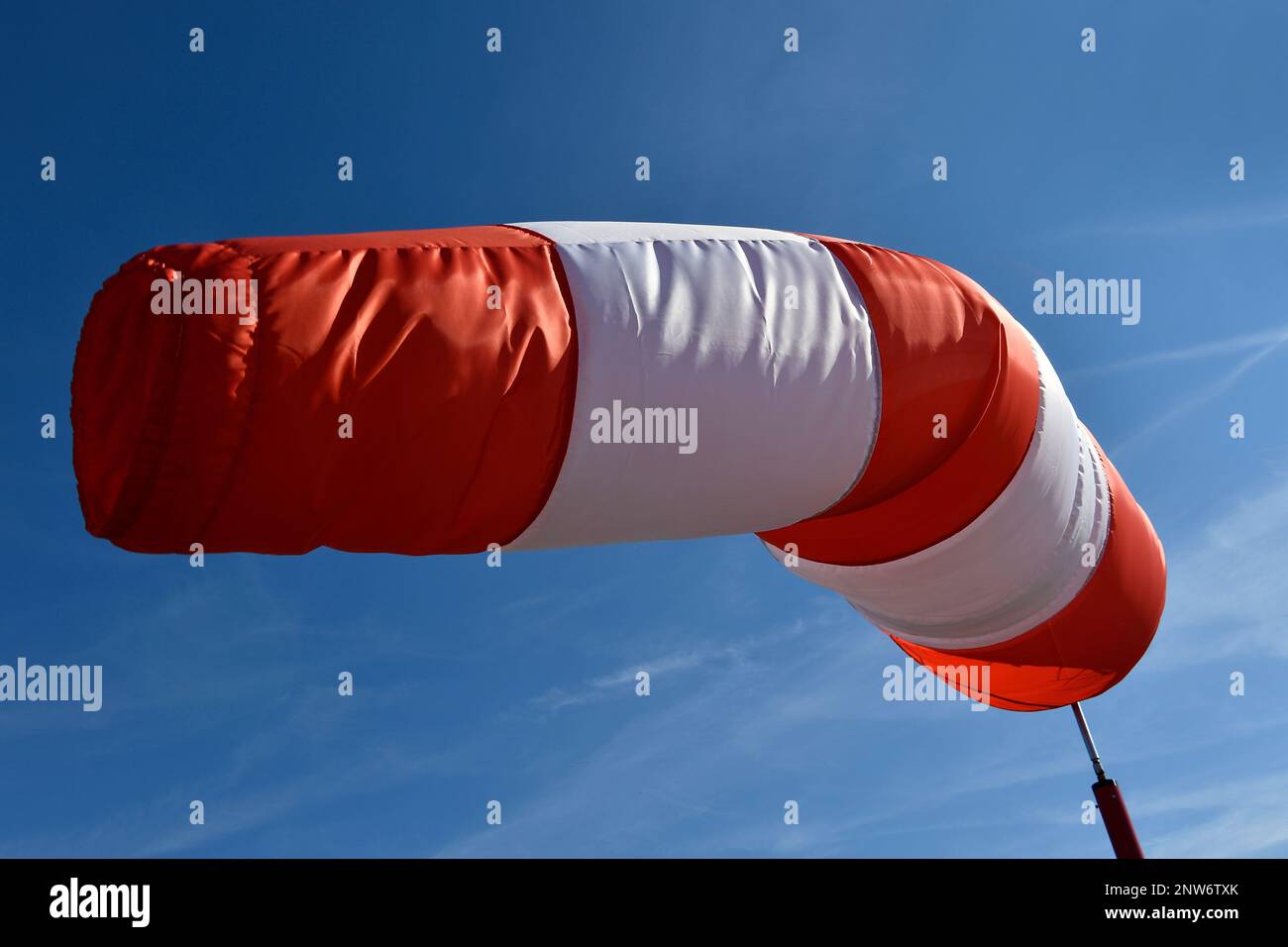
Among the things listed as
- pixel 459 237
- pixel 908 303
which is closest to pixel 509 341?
pixel 459 237

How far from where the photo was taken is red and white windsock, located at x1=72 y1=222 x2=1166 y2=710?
3.24m

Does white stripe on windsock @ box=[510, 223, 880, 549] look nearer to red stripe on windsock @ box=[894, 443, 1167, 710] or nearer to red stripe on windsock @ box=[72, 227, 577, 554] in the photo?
red stripe on windsock @ box=[72, 227, 577, 554]

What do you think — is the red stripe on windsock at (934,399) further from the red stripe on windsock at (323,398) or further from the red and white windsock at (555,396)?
the red stripe on windsock at (323,398)

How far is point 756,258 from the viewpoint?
4156 millimetres

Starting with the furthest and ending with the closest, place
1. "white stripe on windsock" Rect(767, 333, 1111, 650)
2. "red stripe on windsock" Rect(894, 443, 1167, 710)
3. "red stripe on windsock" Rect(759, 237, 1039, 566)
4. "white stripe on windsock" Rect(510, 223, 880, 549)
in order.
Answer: "red stripe on windsock" Rect(894, 443, 1167, 710) → "white stripe on windsock" Rect(767, 333, 1111, 650) → "red stripe on windsock" Rect(759, 237, 1039, 566) → "white stripe on windsock" Rect(510, 223, 880, 549)

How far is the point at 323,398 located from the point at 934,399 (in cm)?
247

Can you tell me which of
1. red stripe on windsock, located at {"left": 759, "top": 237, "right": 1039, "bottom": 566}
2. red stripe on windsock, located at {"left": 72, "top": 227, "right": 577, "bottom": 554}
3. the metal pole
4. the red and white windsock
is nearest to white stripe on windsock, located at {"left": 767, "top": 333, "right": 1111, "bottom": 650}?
the red and white windsock

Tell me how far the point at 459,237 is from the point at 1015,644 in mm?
3824

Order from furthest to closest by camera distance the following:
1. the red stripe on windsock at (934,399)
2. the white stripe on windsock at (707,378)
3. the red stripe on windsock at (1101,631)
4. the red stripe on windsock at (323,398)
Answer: the red stripe on windsock at (1101,631) < the red stripe on windsock at (934,399) < the white stripe on windsock at (707,378) < the red stripe on windsock at (323,398)

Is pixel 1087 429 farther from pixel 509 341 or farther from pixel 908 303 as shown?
pixel 509 341

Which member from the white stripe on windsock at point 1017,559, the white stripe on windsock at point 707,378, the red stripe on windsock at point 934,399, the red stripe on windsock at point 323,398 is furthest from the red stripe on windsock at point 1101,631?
the red stripe on windsock at point 323,398

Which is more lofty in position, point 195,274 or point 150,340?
point 195,274

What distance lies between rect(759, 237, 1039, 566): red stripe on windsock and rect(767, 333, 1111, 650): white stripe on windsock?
140 mm

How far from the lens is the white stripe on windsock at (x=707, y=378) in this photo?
3.75m
